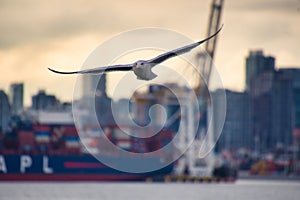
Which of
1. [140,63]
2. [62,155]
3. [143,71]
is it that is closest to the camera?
[143,71]

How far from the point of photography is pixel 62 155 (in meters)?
151

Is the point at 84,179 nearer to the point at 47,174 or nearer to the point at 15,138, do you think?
the point at 47,174

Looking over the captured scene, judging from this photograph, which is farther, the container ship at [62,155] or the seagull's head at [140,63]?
the container ship at [62,155]

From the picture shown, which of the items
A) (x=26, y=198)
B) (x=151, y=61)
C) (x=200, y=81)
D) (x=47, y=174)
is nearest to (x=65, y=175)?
(x=47, y=174)

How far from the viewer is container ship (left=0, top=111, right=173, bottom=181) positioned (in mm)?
148500

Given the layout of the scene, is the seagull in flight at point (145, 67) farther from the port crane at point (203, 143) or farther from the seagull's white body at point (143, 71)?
the port crane at point (203, 143)

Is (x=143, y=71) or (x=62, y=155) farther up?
(x=143, y=71)

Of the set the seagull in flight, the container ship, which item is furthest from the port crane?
the seagull in flight

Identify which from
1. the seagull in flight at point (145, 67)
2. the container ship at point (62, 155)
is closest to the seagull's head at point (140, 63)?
the seagull in flight at point (145, 67)

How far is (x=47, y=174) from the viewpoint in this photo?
150 m

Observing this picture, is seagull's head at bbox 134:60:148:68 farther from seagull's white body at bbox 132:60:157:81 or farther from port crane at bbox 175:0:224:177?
port crane at bbox 175:0:224:177

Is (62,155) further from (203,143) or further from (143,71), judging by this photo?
(143,71)

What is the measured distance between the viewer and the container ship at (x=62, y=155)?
148 m

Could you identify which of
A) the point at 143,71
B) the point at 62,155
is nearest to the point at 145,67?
the point at 143,71
